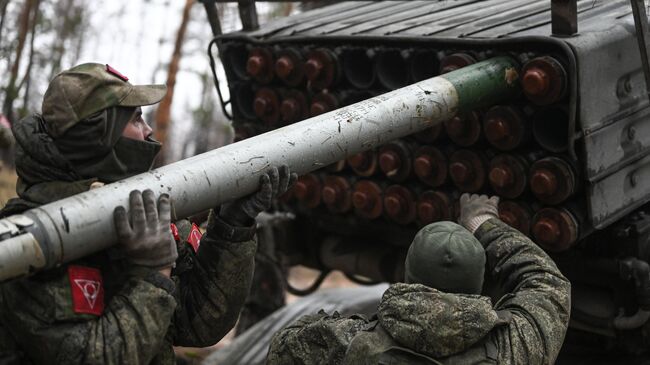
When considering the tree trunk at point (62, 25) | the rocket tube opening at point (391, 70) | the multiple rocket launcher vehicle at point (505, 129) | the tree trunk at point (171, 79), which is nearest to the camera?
the multiple rocket launcher vehicle at point (505, 129)

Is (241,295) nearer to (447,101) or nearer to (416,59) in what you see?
(447,101)

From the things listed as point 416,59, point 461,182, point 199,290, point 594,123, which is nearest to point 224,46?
point 416,59

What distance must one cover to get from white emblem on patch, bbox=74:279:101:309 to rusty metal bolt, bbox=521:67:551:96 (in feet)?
6.74

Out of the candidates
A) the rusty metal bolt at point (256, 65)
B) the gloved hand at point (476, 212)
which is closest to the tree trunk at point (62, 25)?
the rusty metal bolt at point (256, 65)

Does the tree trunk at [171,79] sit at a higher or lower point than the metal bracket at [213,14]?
lower

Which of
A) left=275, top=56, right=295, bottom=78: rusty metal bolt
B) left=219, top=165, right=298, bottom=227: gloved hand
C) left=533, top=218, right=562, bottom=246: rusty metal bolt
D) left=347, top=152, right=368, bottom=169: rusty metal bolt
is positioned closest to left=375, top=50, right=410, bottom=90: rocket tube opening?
left=347, top=152, right=368, bottom=169: rusty metal bolt

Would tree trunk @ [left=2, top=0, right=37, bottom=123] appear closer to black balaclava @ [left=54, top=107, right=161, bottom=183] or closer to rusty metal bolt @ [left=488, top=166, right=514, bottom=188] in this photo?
rusty metal bolt @ [left=488, top=166, right=514, bottom=188]

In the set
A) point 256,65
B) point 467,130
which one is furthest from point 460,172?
point 256,65

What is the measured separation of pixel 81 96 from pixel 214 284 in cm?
70

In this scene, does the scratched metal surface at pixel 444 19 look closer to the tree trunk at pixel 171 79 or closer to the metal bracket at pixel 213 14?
the metal bracket at pixel 213 14

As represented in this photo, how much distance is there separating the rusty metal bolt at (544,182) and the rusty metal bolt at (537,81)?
36 cm

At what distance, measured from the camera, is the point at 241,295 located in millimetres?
2732

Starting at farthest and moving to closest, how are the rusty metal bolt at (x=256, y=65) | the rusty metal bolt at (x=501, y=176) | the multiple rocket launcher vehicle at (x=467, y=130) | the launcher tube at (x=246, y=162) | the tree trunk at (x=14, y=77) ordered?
the tree trunk at (x=14, y=77), the rusty metal bolt at (x=256, y=65), the rusty metal bolt at (x=501, y=176), the multiple rocket launcher vehicle at (x=467, y=130), the launcher tube at (x=246, y=162)

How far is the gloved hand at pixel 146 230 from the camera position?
7.55 feet
